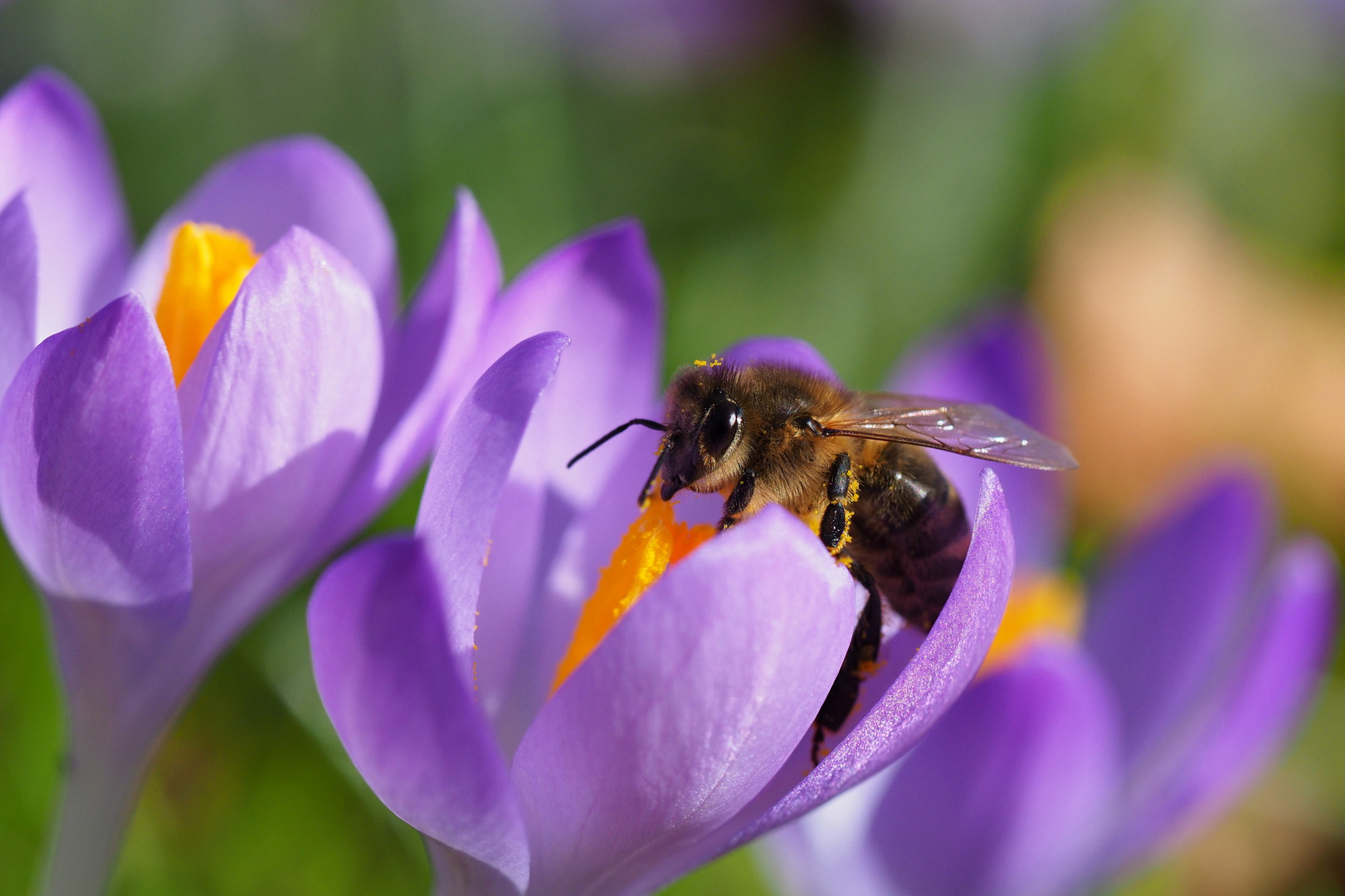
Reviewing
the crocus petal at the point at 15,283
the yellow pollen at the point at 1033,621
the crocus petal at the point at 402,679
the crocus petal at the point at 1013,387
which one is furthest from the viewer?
the crocus petal at the point at 1013,387

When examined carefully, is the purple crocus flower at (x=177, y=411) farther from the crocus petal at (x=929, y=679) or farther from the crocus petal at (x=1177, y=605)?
the crocus petal at (x=1177, y=605)

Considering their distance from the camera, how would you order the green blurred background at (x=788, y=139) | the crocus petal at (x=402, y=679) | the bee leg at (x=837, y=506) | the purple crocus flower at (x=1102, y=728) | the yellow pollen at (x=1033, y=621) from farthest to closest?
the green blurred background at (x=788, y=139) → the yellow pollen at (x=1033, y=621) → the purple crocus flower at (x=1102, y=728) → the bee leg at (x=837, y=506) → the crocus petal at (x=402, y=679)

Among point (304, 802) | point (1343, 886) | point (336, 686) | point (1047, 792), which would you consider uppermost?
point (336, 686)

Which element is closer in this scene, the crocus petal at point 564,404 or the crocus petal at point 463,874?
the crocus petal at point 463,874

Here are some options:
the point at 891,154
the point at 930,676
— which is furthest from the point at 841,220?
the point at 930,676

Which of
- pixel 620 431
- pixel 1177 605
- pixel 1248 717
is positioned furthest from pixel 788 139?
pixel 620 431

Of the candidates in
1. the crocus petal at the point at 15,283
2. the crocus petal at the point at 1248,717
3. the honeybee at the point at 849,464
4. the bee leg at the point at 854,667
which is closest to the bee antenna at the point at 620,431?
the honeybee at the point at 849,464

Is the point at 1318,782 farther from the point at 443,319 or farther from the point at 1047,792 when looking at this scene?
the point at 443,319
